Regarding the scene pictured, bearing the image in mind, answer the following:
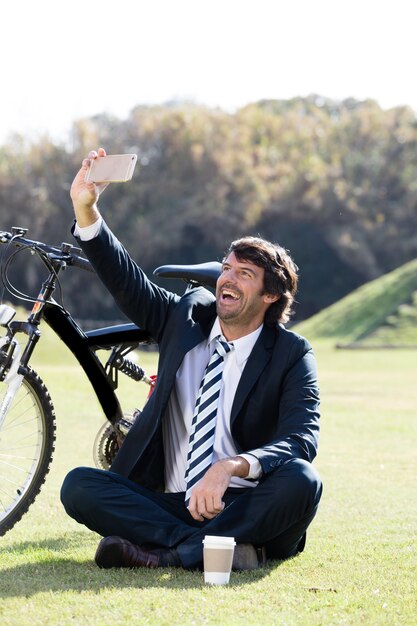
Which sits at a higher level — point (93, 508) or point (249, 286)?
point (249, 286)

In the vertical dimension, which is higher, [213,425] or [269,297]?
[269,297]

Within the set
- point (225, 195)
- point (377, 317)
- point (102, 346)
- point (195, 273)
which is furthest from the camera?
point (225, 195)

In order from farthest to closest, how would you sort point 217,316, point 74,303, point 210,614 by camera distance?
point 74,303 → point 217,316 → point 210,614

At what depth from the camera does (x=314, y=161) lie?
58469 millimetres

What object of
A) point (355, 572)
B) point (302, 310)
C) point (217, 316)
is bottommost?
point (302, 310)

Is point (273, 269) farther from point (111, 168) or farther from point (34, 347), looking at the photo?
point (34, 347)

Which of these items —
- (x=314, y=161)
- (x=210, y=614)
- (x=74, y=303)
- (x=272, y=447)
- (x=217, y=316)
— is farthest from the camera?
(x=314, y=161)

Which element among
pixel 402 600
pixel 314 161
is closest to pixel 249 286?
pixel 402 600

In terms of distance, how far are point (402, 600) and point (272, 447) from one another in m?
0.78

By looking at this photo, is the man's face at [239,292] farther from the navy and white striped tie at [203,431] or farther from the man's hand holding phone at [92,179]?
the man's hand holding phone at [92,179]

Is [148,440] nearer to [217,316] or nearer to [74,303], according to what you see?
[217,316]

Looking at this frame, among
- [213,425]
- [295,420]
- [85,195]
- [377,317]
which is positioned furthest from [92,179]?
[377,317]

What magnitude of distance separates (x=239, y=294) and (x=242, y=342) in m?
0.21

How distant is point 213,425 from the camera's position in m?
4.58
